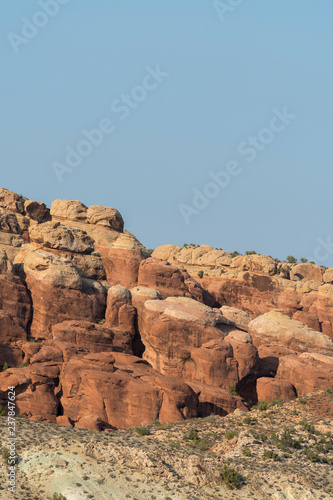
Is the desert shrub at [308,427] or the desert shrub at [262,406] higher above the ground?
the desert shrub at [262,406]

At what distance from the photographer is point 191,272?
342 feet

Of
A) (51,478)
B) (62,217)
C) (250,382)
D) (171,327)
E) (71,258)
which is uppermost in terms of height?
(62,217)

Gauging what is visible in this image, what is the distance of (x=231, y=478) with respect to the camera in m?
43.5

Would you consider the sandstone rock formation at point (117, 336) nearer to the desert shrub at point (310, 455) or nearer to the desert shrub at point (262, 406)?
the desert shrub at point (262, 406)

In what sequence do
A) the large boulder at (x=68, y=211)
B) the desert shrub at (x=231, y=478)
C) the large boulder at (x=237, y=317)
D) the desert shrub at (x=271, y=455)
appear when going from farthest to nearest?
the large boulder at (x=68, y=211)
the large boulder at (x=237, y=317)
the desert shrub at (x=271, y=455)
the desert shrub at (x=231, y=478)

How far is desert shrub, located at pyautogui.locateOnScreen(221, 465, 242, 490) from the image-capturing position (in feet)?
141

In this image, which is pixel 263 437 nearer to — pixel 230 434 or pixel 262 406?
pixel 230 434

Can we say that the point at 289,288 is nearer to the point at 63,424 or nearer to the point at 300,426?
the point at 300,426

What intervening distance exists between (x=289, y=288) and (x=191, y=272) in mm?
14268

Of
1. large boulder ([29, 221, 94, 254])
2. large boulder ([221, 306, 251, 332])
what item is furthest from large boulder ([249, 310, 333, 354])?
large boulder ([29, 221, 94, 254])

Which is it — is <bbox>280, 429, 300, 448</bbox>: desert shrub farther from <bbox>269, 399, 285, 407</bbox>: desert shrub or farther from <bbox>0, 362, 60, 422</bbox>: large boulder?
<bbox>0, 362, 60, 422</bbox>: large boulder

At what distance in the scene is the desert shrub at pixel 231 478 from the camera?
43.1 m

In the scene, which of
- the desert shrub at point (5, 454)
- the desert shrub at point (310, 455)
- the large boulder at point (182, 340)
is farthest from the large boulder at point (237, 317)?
the desert shrub at point (5, 454)

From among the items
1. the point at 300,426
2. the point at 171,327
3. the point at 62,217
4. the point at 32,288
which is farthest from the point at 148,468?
the point at 62,217
